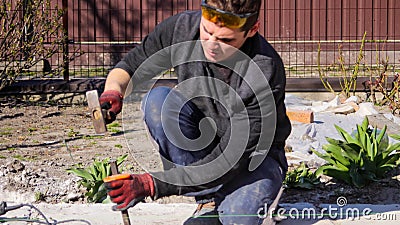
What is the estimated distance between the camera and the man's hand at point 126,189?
119 inches

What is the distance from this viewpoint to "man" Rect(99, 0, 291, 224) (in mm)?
3320

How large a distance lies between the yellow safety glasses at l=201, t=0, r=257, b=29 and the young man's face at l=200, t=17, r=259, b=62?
20 millimetres

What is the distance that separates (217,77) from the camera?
3691 mm

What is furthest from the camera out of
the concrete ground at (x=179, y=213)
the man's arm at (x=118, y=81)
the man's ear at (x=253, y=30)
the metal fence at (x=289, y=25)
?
the metal fence at (x=289, y=25)

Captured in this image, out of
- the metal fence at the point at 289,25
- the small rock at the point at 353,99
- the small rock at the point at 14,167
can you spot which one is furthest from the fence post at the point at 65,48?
the small rock at the point at 14,167

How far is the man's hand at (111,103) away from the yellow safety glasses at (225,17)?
22.3 inches

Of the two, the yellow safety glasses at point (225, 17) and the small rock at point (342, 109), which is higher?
the yellow safety glasses at point (225, 17)

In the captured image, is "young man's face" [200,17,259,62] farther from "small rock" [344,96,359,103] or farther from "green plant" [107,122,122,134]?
"small rock" [344,96,359,103]

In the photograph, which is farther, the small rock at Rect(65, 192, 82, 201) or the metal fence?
the metal fence

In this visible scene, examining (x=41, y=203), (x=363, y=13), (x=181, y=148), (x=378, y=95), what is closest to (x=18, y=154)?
(x=41, y=203)

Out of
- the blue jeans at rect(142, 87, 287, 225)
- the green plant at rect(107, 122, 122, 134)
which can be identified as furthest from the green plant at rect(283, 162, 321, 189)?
the green plant at rect(107, 122, 122, 134)

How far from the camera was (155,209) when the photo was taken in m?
4.38

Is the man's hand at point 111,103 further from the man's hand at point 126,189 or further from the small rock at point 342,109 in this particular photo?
the small rock at point 342,109

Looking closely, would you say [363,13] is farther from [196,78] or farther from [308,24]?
[196,78]
